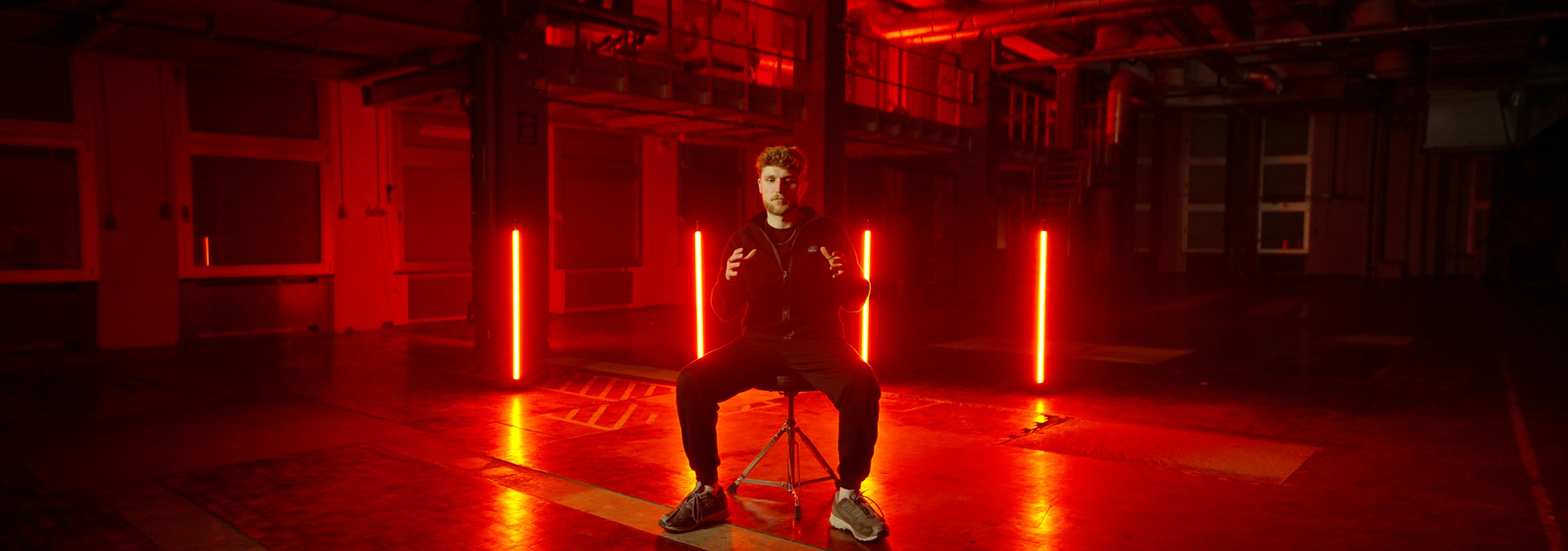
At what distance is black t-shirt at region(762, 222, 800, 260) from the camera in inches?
147

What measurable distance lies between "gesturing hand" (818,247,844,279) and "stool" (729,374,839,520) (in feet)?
1.44

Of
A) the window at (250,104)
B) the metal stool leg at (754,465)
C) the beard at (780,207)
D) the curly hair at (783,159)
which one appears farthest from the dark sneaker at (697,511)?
the window at (250,104)

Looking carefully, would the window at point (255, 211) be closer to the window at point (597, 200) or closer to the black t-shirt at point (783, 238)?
the window at point (597, 200)

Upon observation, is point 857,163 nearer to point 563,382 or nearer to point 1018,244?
point 1018,244

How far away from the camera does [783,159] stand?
12.1ft

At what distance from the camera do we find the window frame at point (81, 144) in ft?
28.3

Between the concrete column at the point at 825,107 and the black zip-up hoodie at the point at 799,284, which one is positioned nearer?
the black zip-up hoodie at the point at 799,284

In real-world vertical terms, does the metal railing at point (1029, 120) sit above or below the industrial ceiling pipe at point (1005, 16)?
below

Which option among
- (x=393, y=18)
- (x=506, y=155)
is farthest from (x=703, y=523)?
(x=393, y=18)

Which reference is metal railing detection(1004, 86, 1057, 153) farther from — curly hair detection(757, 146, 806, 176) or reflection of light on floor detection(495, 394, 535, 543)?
curly hair detection(757, 146, 806, 176)

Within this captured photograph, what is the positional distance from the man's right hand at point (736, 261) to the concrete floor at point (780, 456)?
1010 mm

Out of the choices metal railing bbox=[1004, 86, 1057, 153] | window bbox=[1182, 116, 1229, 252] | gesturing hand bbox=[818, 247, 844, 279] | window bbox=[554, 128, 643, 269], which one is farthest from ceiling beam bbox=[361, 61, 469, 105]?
window bbox=[1182, 116, 1229, 252]

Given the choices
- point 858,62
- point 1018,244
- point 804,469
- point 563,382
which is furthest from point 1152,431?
point 1018,244

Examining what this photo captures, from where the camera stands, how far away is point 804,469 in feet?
14.9
